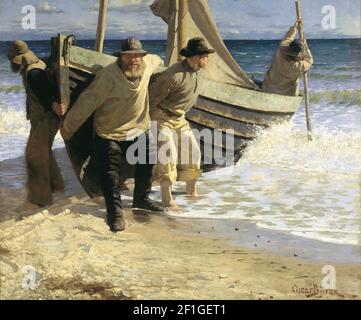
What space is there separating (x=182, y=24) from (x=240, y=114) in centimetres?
110

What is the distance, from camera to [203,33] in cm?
671

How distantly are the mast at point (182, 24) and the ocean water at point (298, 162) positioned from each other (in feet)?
→ 0.59

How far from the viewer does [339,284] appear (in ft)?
16.8

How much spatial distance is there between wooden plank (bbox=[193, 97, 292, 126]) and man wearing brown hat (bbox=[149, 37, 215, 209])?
495 mm

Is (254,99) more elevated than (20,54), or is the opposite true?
(20,54)

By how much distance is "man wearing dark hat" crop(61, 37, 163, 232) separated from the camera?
5531 mm

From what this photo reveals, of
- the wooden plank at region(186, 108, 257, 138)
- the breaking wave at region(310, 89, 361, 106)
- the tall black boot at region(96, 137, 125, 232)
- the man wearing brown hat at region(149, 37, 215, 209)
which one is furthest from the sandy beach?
the breaking wave at region(310, 89, 361, 106)

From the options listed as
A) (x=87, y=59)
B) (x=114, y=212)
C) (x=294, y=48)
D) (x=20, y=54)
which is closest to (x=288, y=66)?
(x=294, y=48)

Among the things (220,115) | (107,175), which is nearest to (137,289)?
(107,175)

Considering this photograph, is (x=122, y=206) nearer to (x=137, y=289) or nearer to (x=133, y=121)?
(x=133, y=121)
